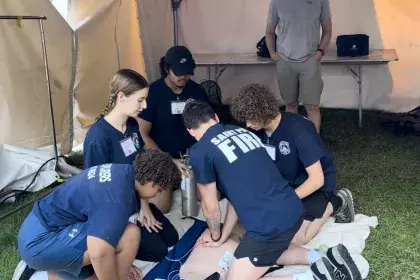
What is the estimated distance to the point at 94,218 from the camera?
1.69 m

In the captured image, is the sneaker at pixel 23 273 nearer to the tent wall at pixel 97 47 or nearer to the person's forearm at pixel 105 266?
the person's forearm at pixel 105 266

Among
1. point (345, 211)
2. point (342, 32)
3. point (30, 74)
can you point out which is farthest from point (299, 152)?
point (342, 32)

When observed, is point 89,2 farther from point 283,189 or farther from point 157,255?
point 283,189

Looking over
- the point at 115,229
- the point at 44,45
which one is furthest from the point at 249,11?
the point at 115,229

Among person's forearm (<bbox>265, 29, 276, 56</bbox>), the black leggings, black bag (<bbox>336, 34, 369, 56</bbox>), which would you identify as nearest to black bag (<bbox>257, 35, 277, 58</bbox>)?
black bag (<bbox>336, 34, 369, 56</bbox>)

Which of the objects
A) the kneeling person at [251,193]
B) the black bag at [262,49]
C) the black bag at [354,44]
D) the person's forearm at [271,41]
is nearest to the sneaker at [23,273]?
the kneeling person at [251,193]

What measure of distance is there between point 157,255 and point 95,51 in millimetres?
2270

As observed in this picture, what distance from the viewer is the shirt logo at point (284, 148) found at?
2324mm

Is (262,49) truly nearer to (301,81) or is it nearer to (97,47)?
(301,81)

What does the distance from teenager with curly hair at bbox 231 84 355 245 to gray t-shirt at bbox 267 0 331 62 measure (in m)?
1.51

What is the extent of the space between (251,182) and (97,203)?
59cm

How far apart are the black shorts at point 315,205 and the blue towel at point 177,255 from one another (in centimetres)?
61

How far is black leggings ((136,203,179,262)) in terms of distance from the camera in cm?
231

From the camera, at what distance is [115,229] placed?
1.69m
